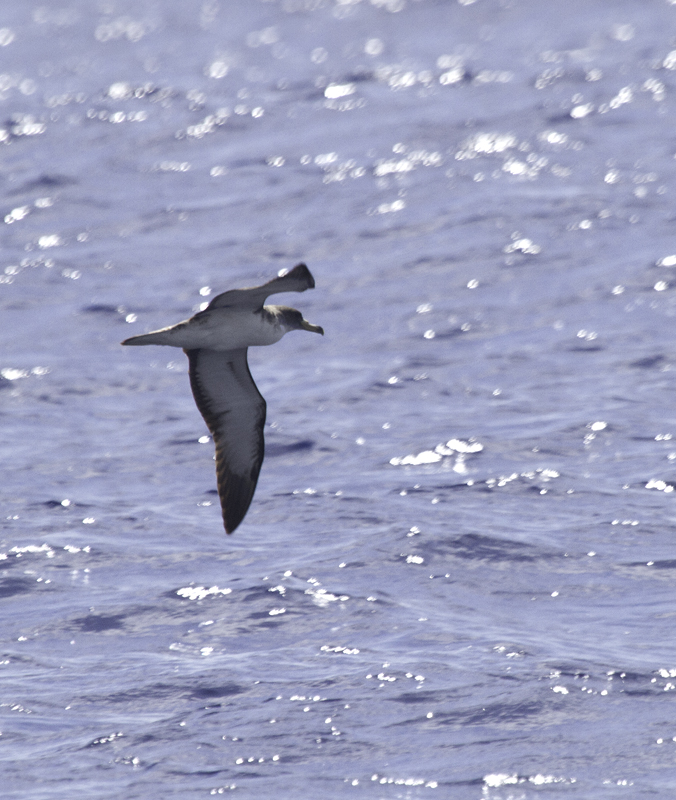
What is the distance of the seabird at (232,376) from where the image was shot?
38.2ft

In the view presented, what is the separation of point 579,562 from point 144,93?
116 feet

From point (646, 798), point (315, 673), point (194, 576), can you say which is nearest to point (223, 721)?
point (315, 673)

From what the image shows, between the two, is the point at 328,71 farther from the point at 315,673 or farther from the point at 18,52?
the point at 315,673

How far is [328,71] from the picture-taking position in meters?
50.0

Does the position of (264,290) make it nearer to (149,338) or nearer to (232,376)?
(149,338)

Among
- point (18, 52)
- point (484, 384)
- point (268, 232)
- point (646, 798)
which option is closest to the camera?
point (646, 798)

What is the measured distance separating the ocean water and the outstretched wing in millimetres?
6129

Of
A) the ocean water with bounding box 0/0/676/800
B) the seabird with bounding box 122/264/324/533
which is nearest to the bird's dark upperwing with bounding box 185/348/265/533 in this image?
the seabird with bounding box 122/264/324/533

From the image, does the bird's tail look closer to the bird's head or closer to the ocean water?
the bird's head

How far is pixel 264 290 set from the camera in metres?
10.2

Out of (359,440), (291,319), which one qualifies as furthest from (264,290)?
(359,440)

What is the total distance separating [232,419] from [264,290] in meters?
3.01

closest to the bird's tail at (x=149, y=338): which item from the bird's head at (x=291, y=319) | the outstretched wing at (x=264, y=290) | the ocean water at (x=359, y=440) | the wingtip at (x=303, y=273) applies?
the outstretched wing at (x=264, y=290)

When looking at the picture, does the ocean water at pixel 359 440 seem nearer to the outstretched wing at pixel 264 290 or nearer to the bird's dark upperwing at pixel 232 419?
the bird's dark upperwing at pixel 232 419
